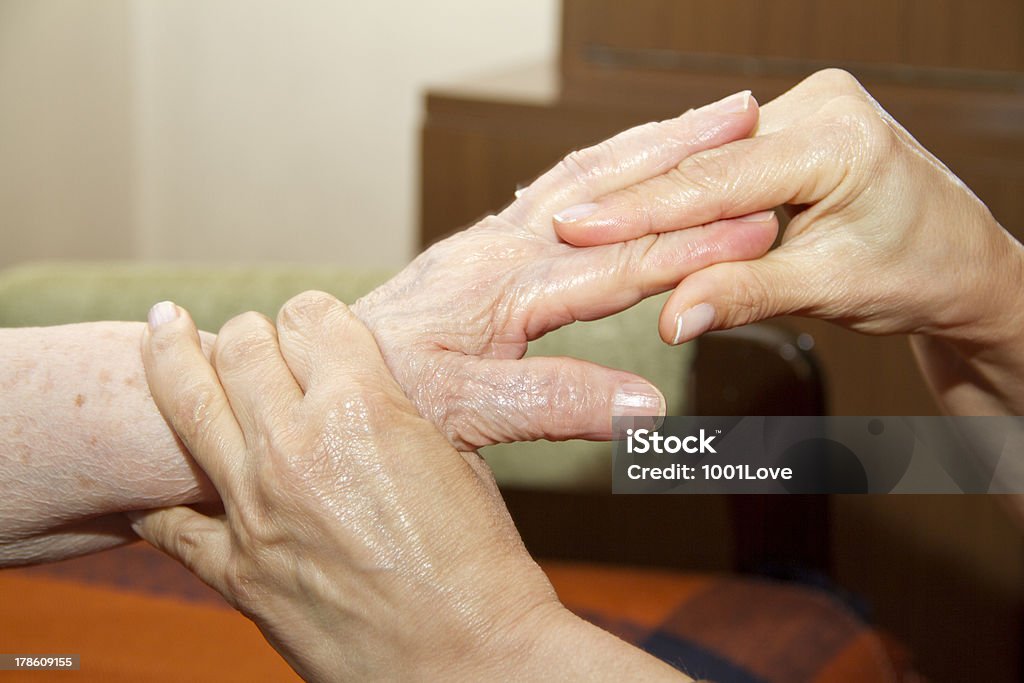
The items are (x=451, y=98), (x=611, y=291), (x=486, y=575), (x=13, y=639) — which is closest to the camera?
(x=486, y=575)

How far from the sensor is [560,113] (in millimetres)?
1384

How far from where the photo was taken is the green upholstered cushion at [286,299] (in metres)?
1.15

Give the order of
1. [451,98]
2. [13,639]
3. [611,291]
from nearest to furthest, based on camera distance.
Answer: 1. [611,291]
2. [13,639]
3. [451,98]

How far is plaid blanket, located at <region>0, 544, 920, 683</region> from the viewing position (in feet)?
3.18

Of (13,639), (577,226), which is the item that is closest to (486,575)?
(577,226)

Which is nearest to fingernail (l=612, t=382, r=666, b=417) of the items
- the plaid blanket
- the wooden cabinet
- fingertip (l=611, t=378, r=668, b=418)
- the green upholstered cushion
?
fingertip (l=611, t=378, r=668, b=418)

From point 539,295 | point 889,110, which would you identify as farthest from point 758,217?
point 889,110

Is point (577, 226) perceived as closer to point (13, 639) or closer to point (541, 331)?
point (541, 331)

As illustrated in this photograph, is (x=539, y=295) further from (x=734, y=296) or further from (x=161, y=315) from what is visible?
(x=161, y=315)

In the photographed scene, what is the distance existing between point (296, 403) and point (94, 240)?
1.82m

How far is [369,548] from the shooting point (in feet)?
1.90

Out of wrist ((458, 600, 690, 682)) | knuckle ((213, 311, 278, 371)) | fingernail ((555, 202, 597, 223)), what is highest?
fingernail ((555, 202, 597, 223))

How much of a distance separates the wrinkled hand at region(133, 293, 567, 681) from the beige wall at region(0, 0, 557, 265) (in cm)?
143

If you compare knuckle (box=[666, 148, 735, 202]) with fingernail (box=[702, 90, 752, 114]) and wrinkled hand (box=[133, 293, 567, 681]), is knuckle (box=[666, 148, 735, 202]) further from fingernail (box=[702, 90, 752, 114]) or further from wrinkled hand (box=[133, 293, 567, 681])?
wrinkled hand (box=[133, 293, 567, 681])
